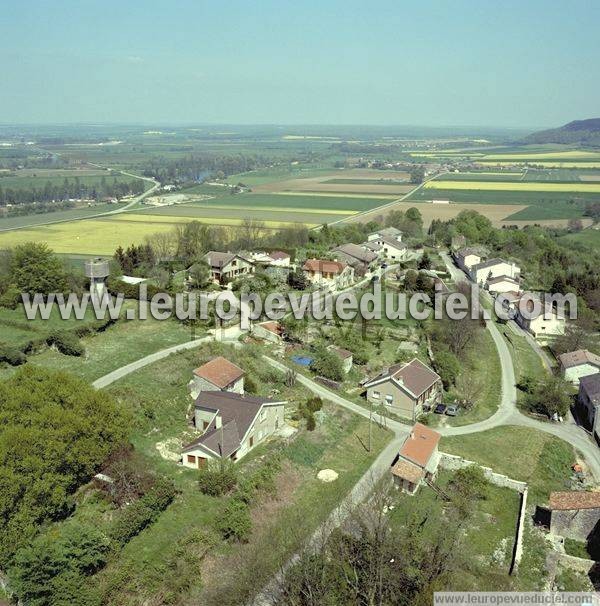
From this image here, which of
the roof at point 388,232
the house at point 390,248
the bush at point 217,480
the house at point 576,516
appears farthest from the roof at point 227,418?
the roof at point 388,232

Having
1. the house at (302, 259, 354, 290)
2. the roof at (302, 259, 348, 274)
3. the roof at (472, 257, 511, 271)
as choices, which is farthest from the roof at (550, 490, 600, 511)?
the roof at (472, 257, 511, 271)

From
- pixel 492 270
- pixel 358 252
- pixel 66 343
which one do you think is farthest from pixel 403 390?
pixel 492 270

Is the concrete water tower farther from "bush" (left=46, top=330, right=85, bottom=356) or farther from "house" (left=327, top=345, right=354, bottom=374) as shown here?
"house" (left=327, top=345, right=354, bottom=374)

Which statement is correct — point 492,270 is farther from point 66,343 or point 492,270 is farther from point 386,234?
point 66,343

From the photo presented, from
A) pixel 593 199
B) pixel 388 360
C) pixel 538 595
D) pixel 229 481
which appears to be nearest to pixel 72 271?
pixel 388 360

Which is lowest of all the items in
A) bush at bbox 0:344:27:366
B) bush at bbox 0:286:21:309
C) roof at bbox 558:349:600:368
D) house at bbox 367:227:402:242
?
roof at bbox 558:349:600:368

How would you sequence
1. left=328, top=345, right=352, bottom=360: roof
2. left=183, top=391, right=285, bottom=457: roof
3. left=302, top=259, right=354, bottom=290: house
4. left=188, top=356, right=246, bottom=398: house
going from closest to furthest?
left=183, top=391, right=285, bottom=457: roof
left=188, top=356, right=246, bottom=398: house
left=328, top=345, right=352, bottom=360: roof
left=302, top=259, right=354, bottom=290: house

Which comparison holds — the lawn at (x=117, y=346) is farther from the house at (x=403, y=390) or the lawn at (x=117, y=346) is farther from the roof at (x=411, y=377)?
the roof at (x=411, y=377)
